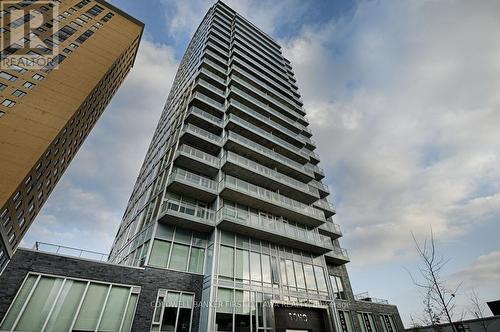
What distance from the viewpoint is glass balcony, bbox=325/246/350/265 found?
24.2m

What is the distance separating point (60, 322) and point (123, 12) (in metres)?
57.6

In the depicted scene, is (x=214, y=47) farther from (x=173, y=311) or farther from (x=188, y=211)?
(x=173, y=311)

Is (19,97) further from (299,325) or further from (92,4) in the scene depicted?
(299,325)

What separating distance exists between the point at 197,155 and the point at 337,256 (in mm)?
17950

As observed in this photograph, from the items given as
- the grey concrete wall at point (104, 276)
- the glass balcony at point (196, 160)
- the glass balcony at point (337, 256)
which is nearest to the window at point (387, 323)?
the glass balcony at point (337, 256)

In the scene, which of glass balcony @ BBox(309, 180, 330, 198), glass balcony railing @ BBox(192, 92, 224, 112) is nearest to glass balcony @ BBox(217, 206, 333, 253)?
glass balcony @ BBox(309, 180, 330, 198)

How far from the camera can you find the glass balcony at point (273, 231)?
686 inches

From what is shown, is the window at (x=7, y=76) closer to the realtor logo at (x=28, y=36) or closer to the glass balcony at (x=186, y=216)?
the realtor logo at (x=28, y=36)

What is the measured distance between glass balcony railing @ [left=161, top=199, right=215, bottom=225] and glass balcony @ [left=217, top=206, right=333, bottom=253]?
0.70 m

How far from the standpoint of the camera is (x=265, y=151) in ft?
83.4

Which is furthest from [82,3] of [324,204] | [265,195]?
[324,204]

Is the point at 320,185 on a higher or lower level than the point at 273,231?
higher

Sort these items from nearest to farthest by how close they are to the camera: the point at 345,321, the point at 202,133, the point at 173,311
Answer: the point at 173,311
the point at 345,321
the point at 202,133

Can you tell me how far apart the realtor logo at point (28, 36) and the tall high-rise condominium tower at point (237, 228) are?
2162 centimetres
